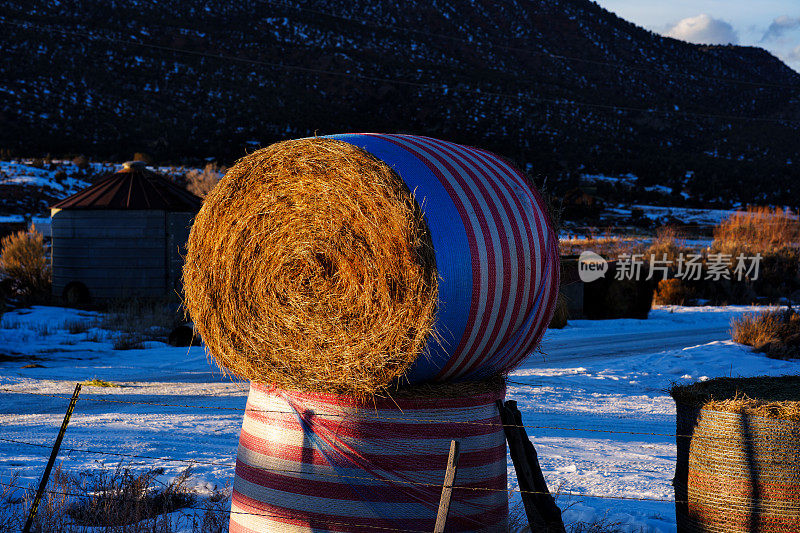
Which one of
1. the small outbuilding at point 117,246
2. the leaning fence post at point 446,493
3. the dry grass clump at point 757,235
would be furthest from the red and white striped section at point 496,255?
the dry grass clump at point 757,235

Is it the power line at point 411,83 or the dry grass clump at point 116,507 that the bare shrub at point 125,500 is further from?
the power line at point 411,83

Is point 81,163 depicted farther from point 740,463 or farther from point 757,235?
point 740,463

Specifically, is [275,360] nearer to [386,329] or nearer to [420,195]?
[386,329]

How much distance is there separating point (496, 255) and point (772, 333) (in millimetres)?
12262

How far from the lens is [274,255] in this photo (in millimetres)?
4168

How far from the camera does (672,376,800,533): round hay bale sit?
4070 mm

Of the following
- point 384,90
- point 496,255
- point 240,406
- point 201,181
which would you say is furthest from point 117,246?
point 384,90

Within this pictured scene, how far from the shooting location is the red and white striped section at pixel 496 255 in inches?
153

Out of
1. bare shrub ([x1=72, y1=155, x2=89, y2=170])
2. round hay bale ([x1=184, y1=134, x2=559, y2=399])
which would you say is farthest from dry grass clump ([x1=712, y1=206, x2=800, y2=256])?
bare shrub ([x1=72, y1=155, x2=89, y2=170])

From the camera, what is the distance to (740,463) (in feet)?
13.6

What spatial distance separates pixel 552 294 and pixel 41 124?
47976 millimetres

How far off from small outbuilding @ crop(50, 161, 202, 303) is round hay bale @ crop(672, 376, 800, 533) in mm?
16917

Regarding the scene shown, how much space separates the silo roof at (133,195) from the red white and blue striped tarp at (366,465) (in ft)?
53.3

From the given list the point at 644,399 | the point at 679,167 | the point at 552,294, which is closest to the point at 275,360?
the point at 552,294
